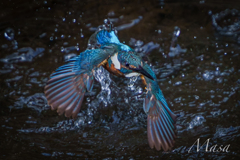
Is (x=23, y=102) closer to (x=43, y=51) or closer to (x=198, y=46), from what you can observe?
(x=43, y=51)

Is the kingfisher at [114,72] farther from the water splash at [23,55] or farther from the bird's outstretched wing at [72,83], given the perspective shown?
the water splash at [23,55]

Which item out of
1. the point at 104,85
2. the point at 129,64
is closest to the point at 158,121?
the point at 129,64

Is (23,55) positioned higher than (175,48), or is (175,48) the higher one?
(23,55)

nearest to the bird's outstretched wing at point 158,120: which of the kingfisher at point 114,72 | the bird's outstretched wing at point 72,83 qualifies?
the kingfisher at point 114,72

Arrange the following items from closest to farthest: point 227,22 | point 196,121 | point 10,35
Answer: point 196,121 < point 10,35 < point 227,22

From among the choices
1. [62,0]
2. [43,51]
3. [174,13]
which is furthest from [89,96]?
[174,13]

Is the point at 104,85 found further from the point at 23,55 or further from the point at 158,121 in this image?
the point at 23,55

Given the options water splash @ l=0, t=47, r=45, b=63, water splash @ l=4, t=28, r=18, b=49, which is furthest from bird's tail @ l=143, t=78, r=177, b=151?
water splash @ l=4, t=28, r=18, b=49
